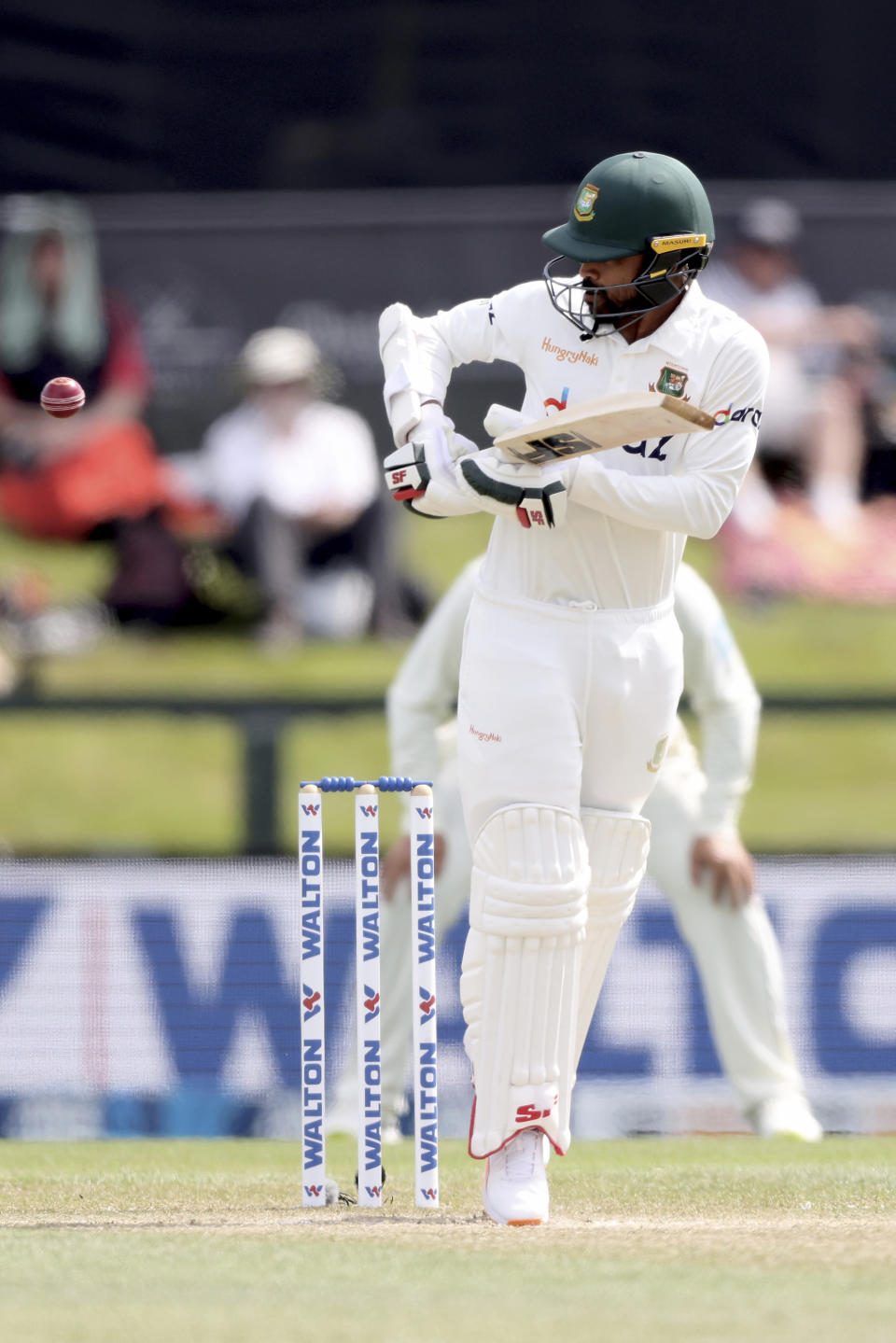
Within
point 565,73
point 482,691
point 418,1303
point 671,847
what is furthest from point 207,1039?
point 565,73

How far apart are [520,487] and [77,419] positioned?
768 centimetres

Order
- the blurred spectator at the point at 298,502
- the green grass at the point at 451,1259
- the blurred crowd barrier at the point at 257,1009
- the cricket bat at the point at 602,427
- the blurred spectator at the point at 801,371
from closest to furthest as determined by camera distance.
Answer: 1. the green grass at the point at 451,1259
2. the cricket bat at the point at 602,427
3. the blurred crowd barrier at the point at 257,1009
4. the blurred spectator at the point at 298,502
5. the blurred spectator at the point at 801,371

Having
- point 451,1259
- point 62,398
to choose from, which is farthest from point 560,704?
point 62,398

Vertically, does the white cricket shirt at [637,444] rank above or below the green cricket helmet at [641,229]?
below

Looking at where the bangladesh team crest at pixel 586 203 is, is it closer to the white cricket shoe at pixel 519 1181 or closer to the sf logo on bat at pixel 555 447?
the sf logo on bat at pixel 555 447

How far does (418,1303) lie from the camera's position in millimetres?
3580

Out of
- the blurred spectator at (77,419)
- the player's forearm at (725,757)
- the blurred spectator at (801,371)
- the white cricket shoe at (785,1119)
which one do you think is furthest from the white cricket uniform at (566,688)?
the blurred spectator at (801,371)

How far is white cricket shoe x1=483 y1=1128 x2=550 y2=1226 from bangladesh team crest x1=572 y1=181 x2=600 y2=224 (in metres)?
1.80

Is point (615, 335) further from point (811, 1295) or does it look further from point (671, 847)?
point (671, 847)

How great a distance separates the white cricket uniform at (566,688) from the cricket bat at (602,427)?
0.14 meters

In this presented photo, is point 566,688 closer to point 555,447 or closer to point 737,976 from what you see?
point 555,447

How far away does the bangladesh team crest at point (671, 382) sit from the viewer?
178 inches

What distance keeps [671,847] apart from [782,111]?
23.6ft

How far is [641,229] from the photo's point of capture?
4492 mm
